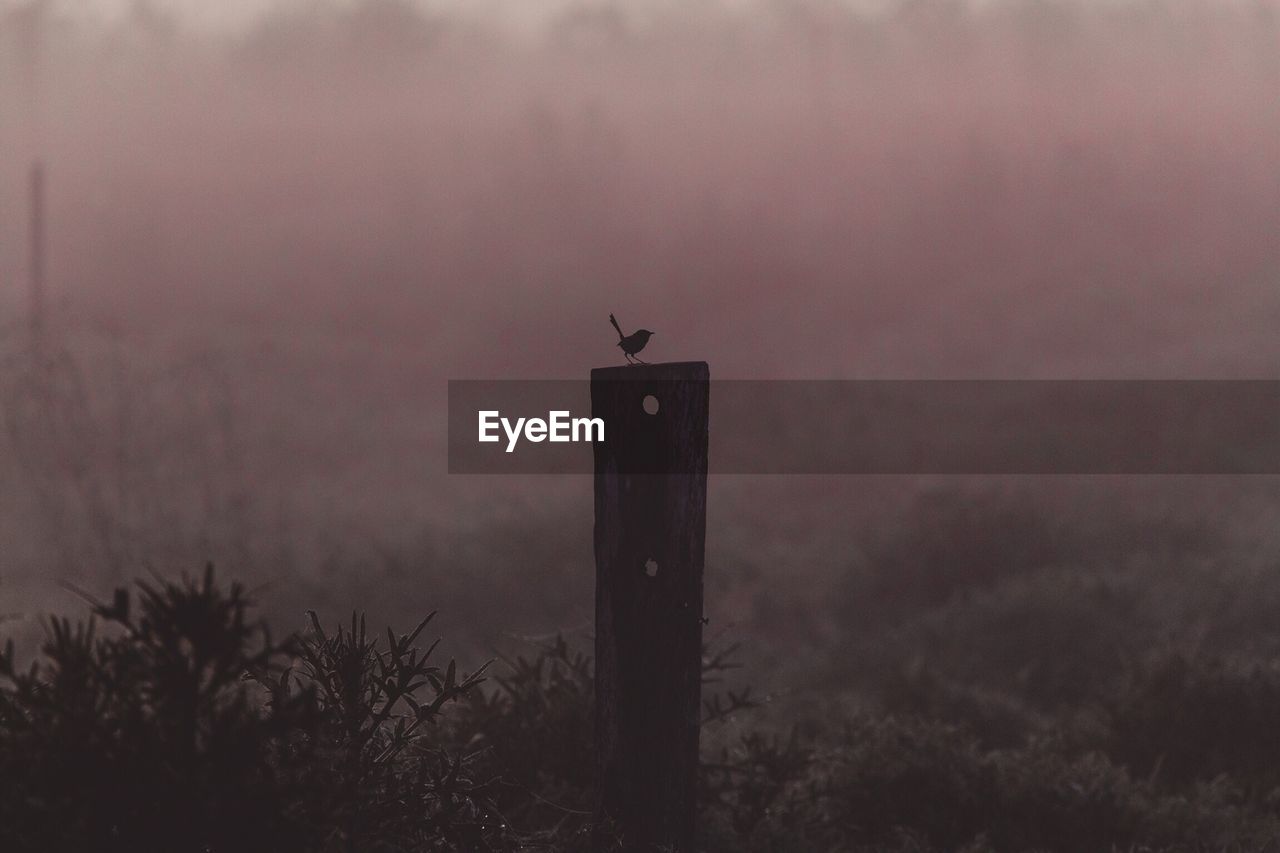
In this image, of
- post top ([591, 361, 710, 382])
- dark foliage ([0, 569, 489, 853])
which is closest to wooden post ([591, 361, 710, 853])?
post top ([591, 361, 710, 382])

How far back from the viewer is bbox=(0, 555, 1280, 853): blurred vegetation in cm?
320

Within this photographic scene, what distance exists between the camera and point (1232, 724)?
9523mm

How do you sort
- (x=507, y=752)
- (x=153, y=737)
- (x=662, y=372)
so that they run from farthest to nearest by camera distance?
(x=507, y=752) < (x=662, y=372) < (x=153, y=737)

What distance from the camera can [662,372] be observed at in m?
5.25

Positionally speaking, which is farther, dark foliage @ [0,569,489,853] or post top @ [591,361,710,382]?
post top @ [591,361,710,382]

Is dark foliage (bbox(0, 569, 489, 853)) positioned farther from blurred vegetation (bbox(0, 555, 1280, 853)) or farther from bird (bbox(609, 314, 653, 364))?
bird (bbox(609, 314, 653, 364))

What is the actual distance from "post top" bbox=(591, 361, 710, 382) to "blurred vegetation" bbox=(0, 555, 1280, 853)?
1.39 m

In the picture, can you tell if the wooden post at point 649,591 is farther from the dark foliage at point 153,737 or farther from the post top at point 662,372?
the dark foliage at point 153,737

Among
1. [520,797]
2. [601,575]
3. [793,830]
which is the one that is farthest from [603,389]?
[793,830]

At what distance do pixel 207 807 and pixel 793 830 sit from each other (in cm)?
435

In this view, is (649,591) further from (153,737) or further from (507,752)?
(153,737)

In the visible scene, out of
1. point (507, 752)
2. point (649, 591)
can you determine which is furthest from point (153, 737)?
point (507, 752)

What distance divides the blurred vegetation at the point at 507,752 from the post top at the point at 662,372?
139 centimetres

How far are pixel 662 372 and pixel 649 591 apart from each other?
94 cm
